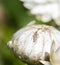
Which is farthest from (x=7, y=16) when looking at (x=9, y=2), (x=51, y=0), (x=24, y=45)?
(x=24, y=45)

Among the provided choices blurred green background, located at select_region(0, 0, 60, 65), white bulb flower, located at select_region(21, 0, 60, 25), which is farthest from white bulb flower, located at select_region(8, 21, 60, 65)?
blurred green background, located at select_region(0, 0, 60, 65)

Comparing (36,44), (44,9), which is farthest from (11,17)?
(36,44)

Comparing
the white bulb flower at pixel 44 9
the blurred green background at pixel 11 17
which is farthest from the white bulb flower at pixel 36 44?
the blurred green background at pixel 11 17

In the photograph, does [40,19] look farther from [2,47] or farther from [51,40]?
[51,40]

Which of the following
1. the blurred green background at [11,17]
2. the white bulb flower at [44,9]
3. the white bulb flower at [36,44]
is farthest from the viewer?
the blurred green background at [11,17]

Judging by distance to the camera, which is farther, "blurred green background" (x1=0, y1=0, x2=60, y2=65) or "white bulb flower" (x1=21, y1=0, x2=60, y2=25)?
"blurred green background" (x1=0, y1=0, x2=60, y2=65)

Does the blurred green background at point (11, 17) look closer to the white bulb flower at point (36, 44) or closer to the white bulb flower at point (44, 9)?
the white bulb flower at point (44, 9)

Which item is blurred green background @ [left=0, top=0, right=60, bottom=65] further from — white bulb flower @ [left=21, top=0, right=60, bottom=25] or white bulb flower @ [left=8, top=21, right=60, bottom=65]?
white bulb flower @ [left=8, top=21, right=60, bottom=65]
